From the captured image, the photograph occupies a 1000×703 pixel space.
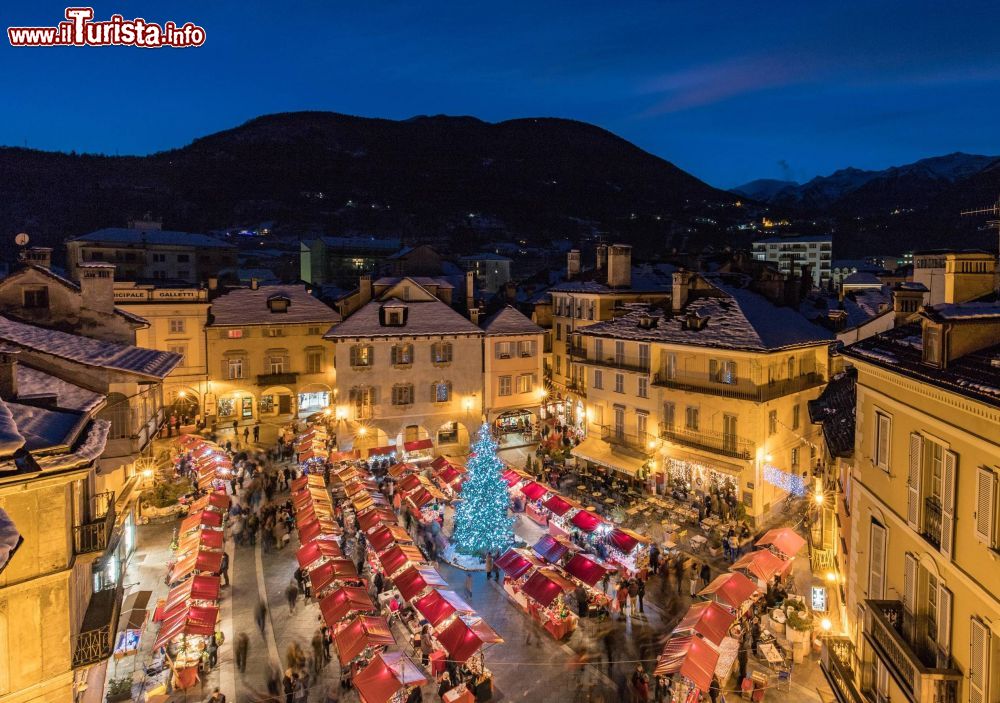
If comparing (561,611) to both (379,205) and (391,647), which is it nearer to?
(391,647)

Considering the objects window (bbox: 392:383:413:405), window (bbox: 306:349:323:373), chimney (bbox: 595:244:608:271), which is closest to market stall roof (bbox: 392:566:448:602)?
window (bbox: 392:383:413:405)

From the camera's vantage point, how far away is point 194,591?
67.5 feet

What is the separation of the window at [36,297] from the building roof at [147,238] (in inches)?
2281

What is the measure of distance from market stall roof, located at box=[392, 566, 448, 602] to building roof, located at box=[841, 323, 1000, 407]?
601 inches

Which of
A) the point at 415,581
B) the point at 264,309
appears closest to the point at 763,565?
the point at 415,581

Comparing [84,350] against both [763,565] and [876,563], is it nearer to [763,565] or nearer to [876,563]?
[876,563]

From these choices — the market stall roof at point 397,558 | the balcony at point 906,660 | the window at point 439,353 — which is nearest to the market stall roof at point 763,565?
the balcony at point 906,660

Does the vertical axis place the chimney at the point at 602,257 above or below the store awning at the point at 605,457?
above

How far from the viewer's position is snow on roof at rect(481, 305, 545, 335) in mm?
45156

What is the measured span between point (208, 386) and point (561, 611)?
118ft

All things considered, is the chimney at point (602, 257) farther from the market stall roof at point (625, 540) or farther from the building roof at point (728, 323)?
the market stall roof at point (625, 540)

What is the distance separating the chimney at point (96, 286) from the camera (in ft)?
80.2

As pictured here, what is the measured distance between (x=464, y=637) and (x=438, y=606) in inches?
73.6

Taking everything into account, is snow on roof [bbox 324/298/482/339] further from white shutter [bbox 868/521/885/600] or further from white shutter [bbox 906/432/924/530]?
white shutter [bbox 906/432/924/530]
